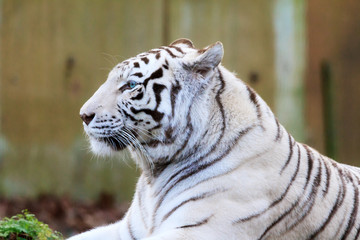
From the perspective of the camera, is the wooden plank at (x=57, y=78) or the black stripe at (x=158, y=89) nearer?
the black stripe at (x=158, y=89)

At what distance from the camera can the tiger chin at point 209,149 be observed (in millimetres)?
3633

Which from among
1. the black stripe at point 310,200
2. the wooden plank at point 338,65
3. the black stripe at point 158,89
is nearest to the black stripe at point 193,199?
the black stripe at point 310,200

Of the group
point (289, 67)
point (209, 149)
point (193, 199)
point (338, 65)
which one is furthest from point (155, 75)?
point (338, 65)

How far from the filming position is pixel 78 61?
7766mm

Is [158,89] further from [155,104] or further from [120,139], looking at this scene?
[120,139]

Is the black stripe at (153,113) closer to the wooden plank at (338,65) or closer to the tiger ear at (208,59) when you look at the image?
the tiger ear at (208,59)

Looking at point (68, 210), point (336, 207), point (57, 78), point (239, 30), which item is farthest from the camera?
point (239, 30)

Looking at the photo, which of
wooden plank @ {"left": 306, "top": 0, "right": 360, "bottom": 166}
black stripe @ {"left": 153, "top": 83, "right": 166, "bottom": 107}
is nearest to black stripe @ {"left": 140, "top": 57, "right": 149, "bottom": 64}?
black stripe @ {"left": 153, "top": 83, "right": 166, "bottom": 107}

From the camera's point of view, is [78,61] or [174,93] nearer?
[174,93]

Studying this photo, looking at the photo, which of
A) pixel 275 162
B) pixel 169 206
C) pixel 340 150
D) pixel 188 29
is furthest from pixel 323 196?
pixel 340 150

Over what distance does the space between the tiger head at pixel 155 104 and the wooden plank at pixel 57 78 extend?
3734 millimetres

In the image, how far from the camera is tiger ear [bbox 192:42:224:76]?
3744 mm

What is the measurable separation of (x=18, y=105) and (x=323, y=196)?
15.1 ft

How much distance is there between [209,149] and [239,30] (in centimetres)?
452
